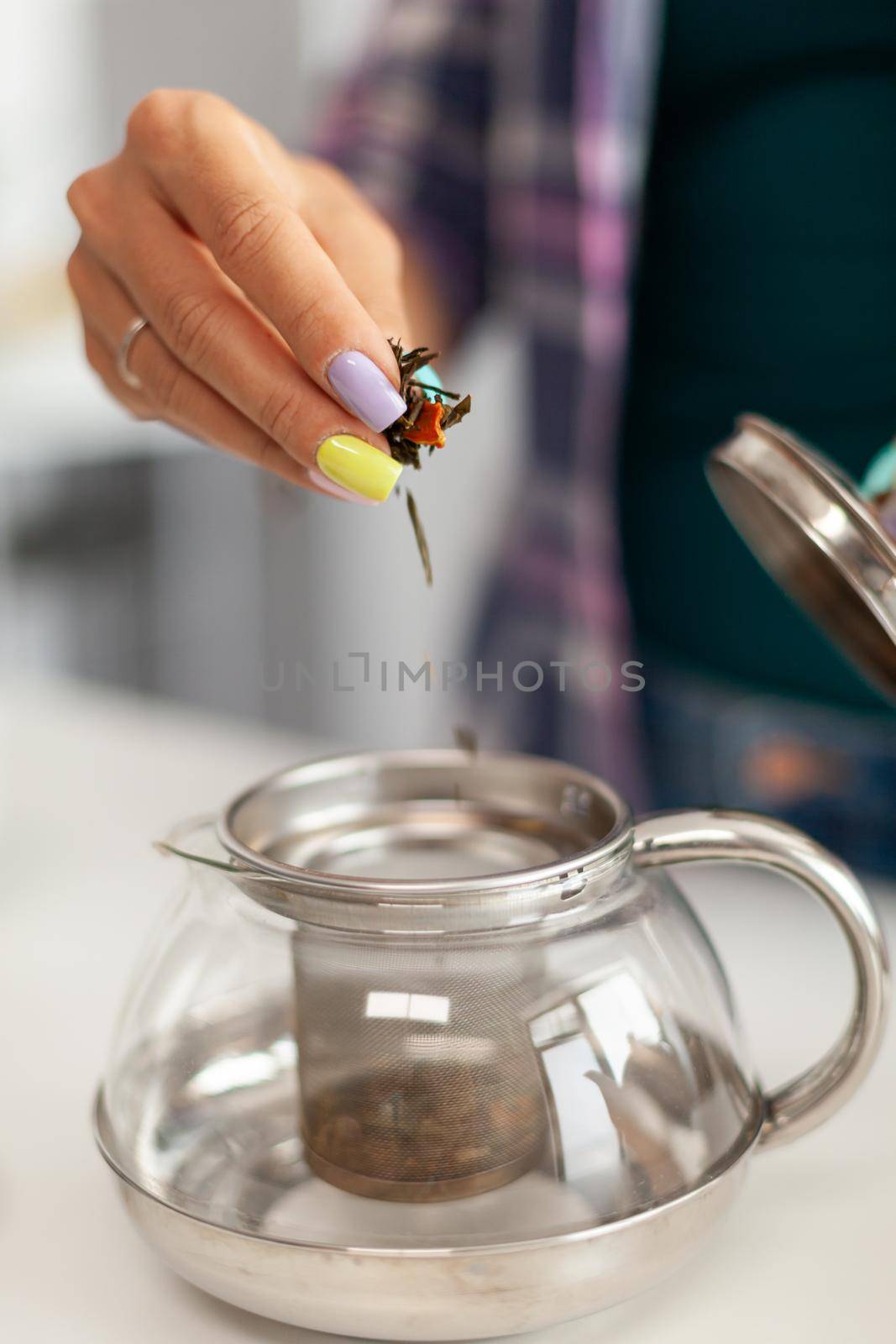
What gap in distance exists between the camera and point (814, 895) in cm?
46

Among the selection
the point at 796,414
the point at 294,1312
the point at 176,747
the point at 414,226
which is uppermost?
the point at 414,226

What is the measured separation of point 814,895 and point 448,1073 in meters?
0.15

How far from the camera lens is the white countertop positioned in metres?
0.44

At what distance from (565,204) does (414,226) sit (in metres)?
0.14

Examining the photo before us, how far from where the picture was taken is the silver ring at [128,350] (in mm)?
556

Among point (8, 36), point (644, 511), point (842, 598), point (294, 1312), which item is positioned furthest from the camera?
point (8, 36)

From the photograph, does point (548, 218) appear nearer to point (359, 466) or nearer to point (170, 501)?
point (359, 466)

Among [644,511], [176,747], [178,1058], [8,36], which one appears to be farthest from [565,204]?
[8,36]

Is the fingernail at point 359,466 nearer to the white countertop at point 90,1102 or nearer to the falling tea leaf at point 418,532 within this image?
the falling tea leaf at point 418,532

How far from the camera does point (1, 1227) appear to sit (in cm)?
48

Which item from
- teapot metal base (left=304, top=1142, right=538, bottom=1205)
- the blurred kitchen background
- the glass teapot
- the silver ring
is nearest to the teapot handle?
the glass teapot

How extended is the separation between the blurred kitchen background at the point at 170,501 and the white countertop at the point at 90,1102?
1.26m

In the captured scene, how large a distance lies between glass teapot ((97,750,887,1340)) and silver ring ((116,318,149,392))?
21cm

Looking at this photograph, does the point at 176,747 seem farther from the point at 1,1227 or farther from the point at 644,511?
the point at 1,1227
